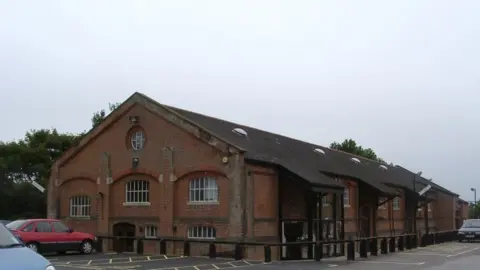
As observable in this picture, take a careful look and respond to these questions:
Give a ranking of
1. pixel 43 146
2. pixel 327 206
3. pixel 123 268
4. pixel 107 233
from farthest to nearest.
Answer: pixel 43 146, pixel 327 206, pixel 107 233, pixel 123 268

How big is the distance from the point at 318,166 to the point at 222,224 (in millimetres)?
9731

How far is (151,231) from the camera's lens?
2964 cm

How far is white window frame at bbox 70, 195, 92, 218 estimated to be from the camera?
32547 mm

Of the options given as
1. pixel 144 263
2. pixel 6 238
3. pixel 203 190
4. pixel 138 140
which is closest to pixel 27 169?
pixel 138 140

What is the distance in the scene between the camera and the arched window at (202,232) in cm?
2755

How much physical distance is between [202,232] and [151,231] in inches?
126

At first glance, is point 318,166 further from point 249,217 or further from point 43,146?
point 43,146

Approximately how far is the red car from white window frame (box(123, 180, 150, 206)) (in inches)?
177

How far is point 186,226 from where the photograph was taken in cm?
2833

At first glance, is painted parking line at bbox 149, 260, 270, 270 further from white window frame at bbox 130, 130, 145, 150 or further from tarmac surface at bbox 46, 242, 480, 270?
white window frame at bbox 130, 130, 145, 150

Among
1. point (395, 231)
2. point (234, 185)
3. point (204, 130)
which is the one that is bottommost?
point (395, 231)

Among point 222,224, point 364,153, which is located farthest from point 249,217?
point 364,153

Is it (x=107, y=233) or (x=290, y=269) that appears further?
(x=107, y=233)

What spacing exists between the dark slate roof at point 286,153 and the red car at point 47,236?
317 inches
